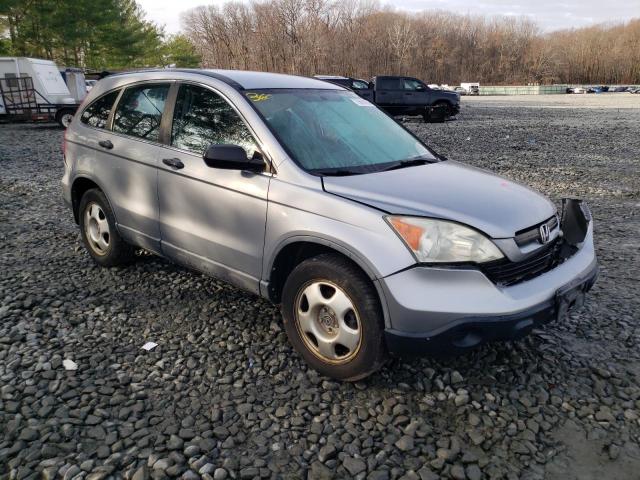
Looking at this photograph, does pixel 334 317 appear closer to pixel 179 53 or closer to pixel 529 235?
pixel 529 235

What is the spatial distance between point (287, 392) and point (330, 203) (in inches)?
44.6

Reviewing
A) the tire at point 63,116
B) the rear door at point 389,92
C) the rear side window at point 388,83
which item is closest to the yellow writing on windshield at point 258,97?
the tire at point 63,116

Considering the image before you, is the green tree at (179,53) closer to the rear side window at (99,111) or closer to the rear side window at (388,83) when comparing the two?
the rear side window at (388,83)

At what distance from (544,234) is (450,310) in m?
0.87

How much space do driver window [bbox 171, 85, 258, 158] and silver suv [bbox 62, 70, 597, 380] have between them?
11mm

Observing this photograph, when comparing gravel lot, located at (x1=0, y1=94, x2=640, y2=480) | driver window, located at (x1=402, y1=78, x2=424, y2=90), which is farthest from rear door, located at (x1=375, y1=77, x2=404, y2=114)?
gravel lot, located at (x1=0, y1=94, x2=640, y2=480)

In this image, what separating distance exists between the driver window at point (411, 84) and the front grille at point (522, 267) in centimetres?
1985

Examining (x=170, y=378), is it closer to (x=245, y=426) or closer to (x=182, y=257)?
(x=245, y=426)

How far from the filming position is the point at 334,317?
2.96m

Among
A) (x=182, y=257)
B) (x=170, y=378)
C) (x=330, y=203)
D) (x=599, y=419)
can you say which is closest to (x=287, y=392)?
(x=170, y=378)

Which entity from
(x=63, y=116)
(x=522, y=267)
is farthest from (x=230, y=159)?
(x=63, y=116)

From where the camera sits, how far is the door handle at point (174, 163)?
3.66m

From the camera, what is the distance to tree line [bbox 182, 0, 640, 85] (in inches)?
3575

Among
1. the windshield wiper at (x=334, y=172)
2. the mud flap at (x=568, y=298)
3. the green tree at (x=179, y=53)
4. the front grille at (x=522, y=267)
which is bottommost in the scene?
the mud flap at (x=568, y=298)
